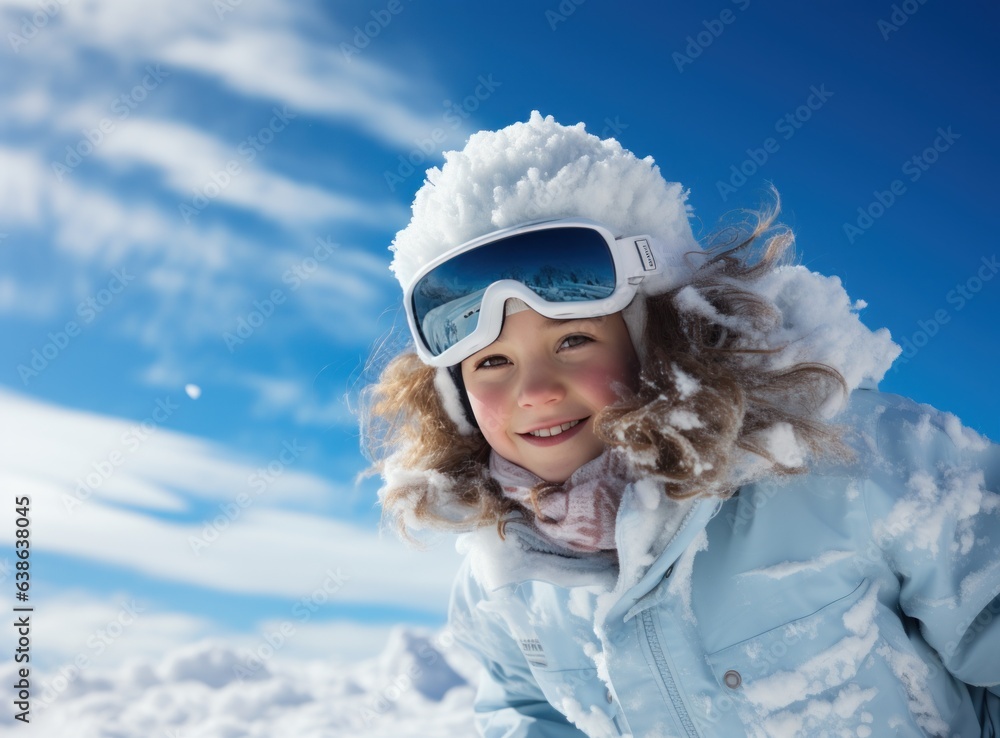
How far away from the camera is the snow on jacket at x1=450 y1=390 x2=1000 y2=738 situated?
6.31 feet

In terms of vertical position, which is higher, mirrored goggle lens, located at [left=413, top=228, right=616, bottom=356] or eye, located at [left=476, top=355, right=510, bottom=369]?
mirrored goggle lens, located at [left=413, top=228, right=616, bottom=356]

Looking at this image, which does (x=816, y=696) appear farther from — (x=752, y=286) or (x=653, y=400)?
(x=752, y=286)

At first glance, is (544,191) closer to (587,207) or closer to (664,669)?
(587,207)

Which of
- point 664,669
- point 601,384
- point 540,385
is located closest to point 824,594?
point 664,669

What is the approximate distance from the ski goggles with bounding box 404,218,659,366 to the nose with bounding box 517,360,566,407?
0.14m

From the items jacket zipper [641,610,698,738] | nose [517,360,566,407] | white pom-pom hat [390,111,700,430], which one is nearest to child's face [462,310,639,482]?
nose [517,360,566,407]

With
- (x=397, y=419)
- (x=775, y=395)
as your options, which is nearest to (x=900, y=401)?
(x=775, y=395)

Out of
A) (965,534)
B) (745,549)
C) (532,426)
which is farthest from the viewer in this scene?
(532,426)

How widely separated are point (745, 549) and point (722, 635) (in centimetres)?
23

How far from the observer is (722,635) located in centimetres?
201

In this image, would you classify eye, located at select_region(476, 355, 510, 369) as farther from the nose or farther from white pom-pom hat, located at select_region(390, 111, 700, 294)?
white pom-pom hat, located at select_region(390, 111, 700, 294)

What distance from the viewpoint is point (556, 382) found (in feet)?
7.04

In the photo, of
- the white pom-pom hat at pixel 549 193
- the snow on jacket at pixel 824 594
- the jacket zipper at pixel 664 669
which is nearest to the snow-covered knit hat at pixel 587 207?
the white pom-pom hat at pixel 549 193

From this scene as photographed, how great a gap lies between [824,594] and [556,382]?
887 millimetres
